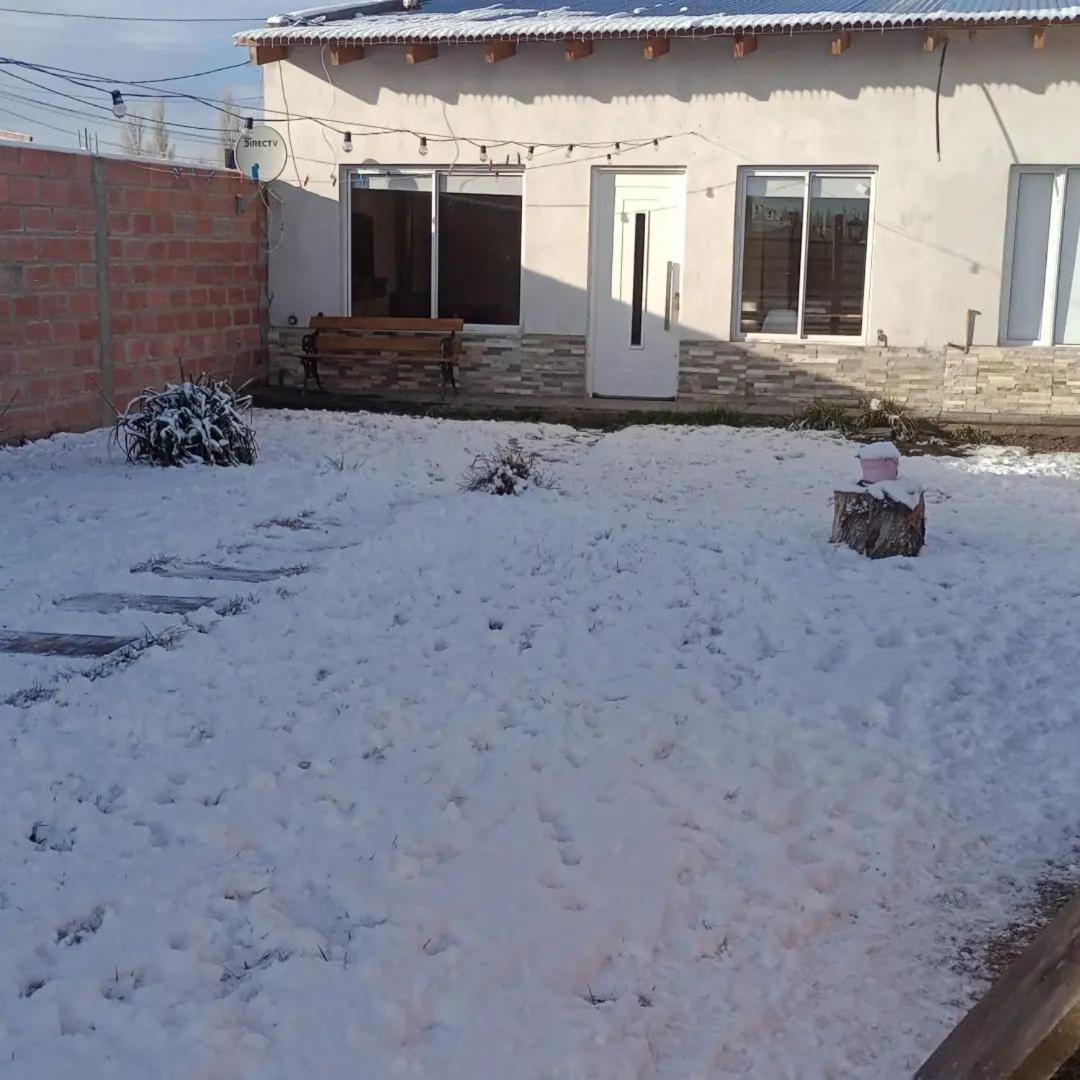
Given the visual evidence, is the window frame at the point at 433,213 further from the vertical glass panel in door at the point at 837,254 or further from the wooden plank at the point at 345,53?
the vertical glass panel in door at the point at 837,254

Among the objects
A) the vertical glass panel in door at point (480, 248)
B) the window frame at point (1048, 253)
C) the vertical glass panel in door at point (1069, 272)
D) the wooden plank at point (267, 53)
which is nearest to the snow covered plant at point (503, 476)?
the vertical glass panel in door at point (480, 248)

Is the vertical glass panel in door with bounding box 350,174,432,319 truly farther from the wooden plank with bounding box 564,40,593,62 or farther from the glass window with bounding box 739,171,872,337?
the glass window with bounding box 739,171,872,337

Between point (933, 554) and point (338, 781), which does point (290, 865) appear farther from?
point (933, 554)

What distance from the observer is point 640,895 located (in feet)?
11.8

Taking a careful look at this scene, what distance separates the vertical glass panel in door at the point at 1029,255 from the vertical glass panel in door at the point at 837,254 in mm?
1317

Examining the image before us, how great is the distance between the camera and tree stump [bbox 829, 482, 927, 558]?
6.98m

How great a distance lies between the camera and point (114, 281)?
11.1m

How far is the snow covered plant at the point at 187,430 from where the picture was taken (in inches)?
371

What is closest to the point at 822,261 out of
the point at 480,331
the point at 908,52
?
the point at 908,52

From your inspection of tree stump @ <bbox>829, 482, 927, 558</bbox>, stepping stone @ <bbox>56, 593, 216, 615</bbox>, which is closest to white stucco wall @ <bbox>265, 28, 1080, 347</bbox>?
tree stump @ <bbox>829, 482, 927, 558</bbox>

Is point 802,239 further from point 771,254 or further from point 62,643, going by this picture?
point 62,643

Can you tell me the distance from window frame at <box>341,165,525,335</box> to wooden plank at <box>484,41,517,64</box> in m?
1.00

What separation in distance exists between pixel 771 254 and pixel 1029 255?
2.28 meters

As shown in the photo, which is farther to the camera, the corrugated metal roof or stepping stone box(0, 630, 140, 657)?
the corrugated metal roof
